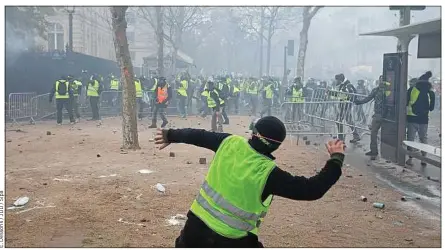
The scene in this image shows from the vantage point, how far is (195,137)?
3.11 meters

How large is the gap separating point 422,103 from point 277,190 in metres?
6.43

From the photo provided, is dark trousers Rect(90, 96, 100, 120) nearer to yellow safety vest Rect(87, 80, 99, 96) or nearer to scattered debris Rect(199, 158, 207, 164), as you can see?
yellow safety vest Rect(87, 80, 99, 96)

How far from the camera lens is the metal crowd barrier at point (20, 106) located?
13.4 meters

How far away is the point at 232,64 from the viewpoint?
3209cm

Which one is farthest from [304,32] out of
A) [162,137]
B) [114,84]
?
[162,137]

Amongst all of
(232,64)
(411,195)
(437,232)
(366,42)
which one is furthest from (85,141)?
(366,42)

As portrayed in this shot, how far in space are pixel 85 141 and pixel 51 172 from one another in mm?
3136

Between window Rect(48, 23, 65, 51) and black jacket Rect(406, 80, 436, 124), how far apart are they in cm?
1195

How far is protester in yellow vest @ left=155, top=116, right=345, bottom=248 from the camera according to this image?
2574mm

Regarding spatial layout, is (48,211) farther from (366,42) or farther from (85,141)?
(366,42)

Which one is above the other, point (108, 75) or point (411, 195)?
point (108, 75)

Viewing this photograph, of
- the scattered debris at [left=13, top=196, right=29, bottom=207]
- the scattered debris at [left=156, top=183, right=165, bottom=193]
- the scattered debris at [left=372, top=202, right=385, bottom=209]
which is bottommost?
the scattered debris at [left=372, top=202, right=385, bottom=209]

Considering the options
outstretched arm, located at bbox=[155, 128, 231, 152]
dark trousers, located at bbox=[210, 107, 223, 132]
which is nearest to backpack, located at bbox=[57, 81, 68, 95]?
dark trousers, located at bbox=[210, 107, 223, 132]

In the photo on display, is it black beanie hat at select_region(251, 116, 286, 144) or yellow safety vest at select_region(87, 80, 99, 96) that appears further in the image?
yellow safety vest at select_region(87, 80, 99, 96)
